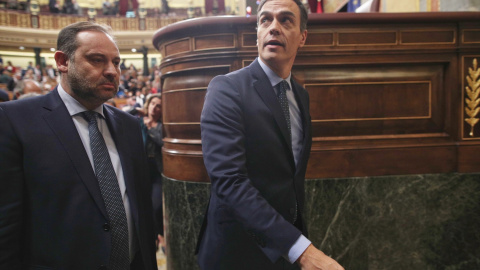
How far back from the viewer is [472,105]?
205 cm

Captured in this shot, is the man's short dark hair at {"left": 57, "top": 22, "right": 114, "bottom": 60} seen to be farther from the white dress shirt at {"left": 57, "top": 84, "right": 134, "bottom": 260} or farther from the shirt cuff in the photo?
the shirt cuff

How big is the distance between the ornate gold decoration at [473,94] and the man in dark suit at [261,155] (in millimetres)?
1444

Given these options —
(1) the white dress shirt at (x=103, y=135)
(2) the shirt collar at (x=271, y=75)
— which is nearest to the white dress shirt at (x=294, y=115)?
(2) the shirt collar at (x=271, y=75)

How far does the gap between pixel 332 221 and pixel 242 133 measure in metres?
1.25

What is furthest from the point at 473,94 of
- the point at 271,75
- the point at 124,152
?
the point at 124,152

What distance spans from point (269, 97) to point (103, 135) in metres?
0.62

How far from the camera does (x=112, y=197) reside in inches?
42.9

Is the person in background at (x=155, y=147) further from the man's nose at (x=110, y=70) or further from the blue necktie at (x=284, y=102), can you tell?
the blue necktie at (x=284, y=102)

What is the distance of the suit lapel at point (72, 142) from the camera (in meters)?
1.02

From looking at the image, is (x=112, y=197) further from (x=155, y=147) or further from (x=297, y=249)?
(x=155, y=147)

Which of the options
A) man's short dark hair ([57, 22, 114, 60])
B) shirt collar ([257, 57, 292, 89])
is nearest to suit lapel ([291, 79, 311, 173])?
shirt collar ([257, 57, 292, 89])

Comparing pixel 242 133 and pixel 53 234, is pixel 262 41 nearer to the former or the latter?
pixel 242 133

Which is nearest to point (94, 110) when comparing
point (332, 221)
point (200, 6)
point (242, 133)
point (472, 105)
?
point (242, 133)

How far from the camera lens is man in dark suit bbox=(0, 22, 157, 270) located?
954mm
